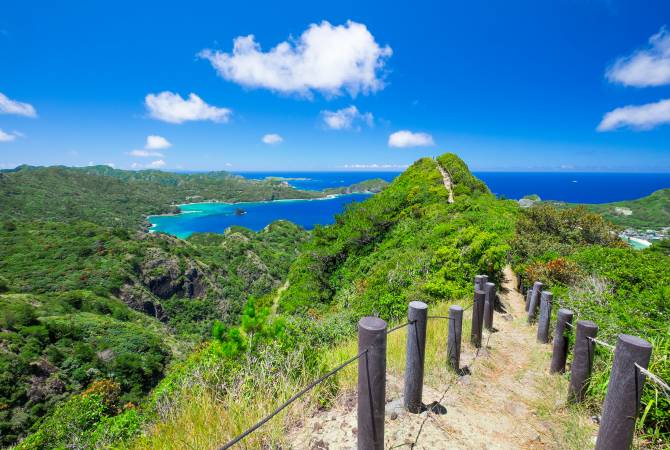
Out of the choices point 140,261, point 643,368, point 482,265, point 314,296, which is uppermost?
point 643,368

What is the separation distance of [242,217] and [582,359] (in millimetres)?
166375

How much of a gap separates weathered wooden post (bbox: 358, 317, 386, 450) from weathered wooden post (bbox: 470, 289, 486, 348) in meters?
3.55

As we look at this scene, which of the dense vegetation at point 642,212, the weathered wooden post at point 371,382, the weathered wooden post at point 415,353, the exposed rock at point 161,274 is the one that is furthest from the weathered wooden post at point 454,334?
the dense vegetation at point 642,212

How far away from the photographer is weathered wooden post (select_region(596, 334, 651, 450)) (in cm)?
209

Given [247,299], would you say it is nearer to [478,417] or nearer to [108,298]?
[478,417]

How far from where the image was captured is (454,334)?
4.08 metres

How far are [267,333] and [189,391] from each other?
1090 mm

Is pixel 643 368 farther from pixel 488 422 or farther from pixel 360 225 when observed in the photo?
pixel 360 225

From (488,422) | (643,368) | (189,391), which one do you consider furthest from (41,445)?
(643,368)

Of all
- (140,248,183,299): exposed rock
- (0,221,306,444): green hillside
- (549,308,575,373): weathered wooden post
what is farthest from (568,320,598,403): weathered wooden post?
(140,248,183,299): exposed rock

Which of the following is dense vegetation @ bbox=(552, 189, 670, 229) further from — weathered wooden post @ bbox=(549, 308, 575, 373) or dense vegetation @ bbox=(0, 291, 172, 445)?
dense vegetation @ bbox=(0, 291, 172, 445)

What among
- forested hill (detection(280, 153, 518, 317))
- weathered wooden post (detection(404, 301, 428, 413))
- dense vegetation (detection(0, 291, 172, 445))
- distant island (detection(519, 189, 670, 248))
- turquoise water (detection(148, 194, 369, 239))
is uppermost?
weathered wooden post (detection(404, 301, 428, 413))

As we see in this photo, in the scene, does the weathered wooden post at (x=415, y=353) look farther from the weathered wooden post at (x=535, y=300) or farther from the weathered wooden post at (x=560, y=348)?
the weathered wooden post at (x=535, y=300)

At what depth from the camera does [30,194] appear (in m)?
125
